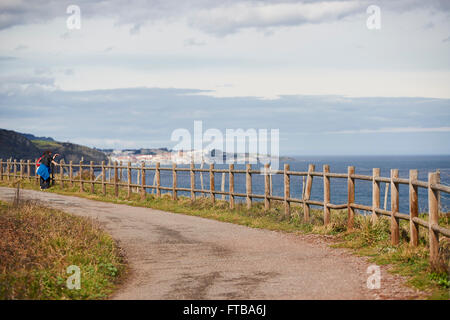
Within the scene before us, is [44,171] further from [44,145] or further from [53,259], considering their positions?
[44,145]

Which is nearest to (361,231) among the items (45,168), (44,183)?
(45,168)

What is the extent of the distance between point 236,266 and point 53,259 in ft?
10.6

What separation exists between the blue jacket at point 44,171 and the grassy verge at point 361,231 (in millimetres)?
10161

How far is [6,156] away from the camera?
5448 inches

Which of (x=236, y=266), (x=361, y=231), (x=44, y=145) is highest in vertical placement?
(x=44, y=145)

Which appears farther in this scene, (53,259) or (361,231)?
(361,231)

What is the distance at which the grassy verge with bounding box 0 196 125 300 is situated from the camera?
297 inches

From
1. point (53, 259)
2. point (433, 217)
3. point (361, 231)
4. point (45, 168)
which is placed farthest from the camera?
point (45, 168)

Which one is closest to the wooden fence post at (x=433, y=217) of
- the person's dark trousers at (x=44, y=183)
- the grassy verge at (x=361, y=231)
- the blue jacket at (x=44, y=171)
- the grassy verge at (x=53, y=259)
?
the grassy verge at (x=361, y=231)

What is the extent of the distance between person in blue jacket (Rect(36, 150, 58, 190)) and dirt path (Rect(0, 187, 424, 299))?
1603cm

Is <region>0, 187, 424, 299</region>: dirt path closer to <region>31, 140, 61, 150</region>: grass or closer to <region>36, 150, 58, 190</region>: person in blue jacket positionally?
<region>36, 150, 58, 190</region>: person in blue jacket

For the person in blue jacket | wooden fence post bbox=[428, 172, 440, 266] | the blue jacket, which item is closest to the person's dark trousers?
the person in blue jacket

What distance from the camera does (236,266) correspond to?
9758 millimetres

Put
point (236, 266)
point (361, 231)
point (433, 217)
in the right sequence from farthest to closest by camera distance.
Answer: point (361, 231) → point (236, 266) → point (433, 217)
